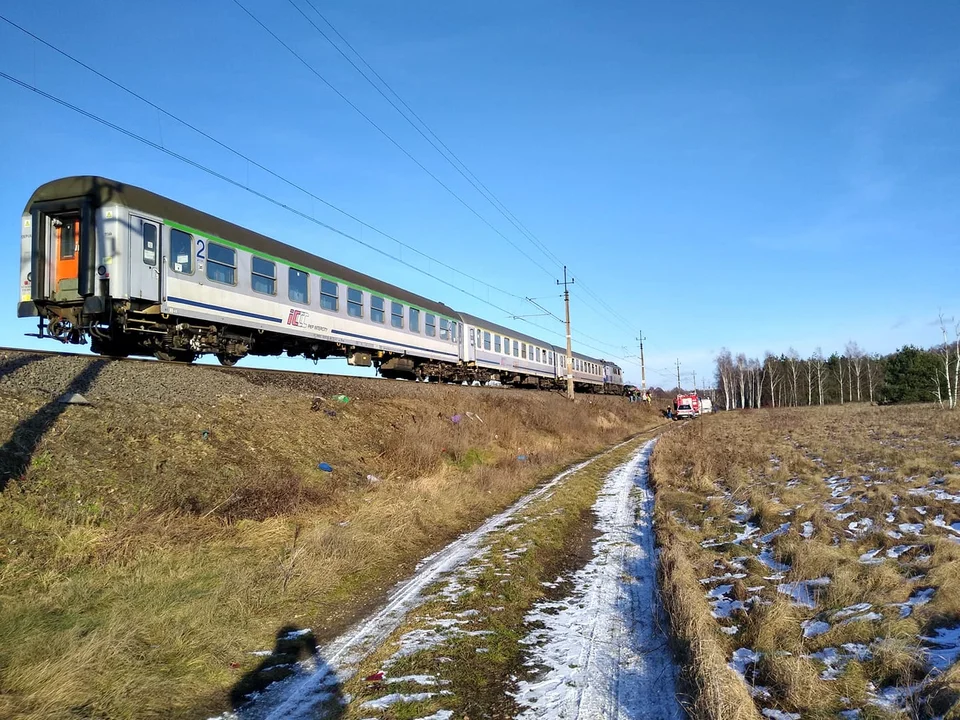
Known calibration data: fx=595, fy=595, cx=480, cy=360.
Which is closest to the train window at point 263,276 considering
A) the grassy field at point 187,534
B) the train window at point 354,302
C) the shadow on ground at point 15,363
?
the grassy field at point 187,534

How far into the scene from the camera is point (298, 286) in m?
16.6

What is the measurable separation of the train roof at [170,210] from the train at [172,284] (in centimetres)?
3

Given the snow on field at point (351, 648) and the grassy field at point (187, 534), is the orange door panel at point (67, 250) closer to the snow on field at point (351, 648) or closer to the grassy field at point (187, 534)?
the grassy field at point (187, 534)

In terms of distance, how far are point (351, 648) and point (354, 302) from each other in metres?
14.6

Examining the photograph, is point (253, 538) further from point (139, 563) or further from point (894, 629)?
point (894, 629)

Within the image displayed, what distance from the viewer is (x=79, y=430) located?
8.00 m

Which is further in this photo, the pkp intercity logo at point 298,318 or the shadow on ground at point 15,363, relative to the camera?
the pkp intercity logo at point 298,318

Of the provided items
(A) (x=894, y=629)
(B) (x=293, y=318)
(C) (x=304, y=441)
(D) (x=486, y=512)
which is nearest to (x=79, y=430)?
(C) (x=304, y=441)

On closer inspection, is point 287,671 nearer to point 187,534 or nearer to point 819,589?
point 187,534

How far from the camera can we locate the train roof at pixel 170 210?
11664mm

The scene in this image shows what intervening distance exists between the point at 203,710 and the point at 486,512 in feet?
25.8

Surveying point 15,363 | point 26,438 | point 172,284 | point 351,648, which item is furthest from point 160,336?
point 351,648

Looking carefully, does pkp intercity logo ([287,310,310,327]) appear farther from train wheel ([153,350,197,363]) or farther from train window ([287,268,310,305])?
train wheel ([153,350,197,363])

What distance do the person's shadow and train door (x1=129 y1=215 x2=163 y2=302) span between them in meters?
8.59
